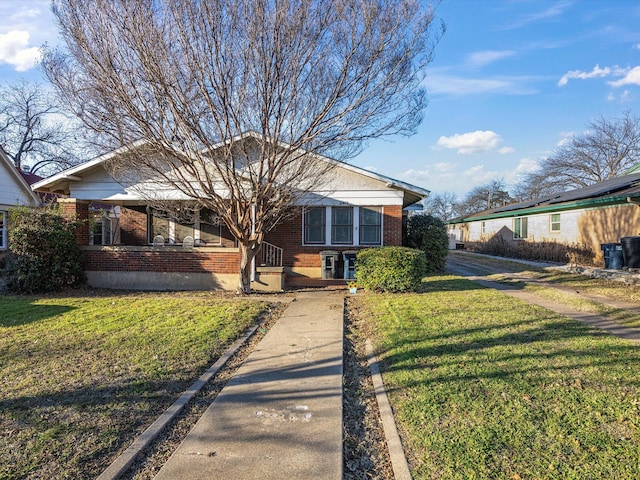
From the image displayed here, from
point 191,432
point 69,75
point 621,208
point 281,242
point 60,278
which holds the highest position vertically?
point 69,75

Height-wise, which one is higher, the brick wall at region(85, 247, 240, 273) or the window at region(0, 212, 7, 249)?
the window at region(0, 212, 7, 249)

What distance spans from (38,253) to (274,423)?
30.1 ft

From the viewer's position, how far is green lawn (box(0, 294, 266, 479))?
2.97 m

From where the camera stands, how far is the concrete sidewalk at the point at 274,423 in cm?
271

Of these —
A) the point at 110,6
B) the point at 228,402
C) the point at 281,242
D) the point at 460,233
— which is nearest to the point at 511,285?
the point at 281,242

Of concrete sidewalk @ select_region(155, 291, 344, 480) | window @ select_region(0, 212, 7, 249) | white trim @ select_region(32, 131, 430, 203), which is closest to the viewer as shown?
concrete sidewalk @ select_region(155, 291, 344, 480)

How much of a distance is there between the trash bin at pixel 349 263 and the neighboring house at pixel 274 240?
0.03 metres

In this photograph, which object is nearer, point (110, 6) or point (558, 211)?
point (110, 6)

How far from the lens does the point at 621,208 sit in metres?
14.9

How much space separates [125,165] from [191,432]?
755 centimetres

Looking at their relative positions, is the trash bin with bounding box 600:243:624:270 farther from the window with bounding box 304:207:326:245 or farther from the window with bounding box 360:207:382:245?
the window with bounding box 304:207:326:245

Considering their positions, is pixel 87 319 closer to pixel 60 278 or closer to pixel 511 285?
pixel 60 278

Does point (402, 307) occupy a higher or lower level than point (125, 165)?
lower

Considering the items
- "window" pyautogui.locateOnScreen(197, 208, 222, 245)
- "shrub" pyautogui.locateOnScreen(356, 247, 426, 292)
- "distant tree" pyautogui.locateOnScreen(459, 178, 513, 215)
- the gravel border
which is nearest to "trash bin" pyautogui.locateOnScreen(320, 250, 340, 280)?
"shrub" pyautogui.locateOnScreen(356, 247, 426, 292)
